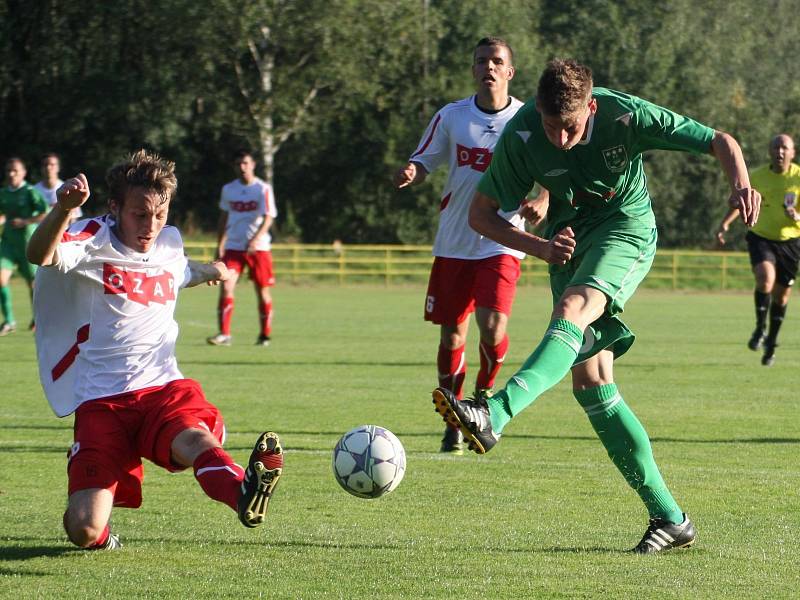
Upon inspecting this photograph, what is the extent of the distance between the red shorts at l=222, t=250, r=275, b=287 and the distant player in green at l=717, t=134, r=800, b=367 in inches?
218

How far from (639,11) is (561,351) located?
154ft

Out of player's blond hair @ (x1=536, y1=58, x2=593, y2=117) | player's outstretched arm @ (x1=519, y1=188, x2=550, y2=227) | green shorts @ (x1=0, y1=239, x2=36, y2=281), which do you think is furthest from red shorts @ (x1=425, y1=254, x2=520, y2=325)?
green shorts @ (x1=0, y1=239, x2=36, y2=281)

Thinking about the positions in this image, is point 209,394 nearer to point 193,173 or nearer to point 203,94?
point 203,94

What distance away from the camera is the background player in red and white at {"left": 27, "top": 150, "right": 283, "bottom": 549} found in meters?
4.81

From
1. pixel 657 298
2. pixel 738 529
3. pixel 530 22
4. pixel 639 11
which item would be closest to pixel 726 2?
pixel 639 11

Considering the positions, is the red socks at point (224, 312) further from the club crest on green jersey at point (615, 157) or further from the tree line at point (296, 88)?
the tree line at point (296, 88)

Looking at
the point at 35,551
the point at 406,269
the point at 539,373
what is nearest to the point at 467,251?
the point at 539,373

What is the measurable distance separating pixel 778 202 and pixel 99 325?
32.5ft

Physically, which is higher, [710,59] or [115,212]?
[115,212]

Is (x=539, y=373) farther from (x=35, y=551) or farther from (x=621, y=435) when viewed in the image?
(x=35, y=551)

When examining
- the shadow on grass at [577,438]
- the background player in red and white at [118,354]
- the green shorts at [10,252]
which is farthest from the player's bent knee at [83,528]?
the green shorts at [10,252]

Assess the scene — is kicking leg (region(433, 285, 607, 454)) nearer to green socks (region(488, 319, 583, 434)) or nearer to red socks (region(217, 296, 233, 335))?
green socks (region(488, 319, 583, 434))

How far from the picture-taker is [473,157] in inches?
313

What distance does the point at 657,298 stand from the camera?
29.6m
